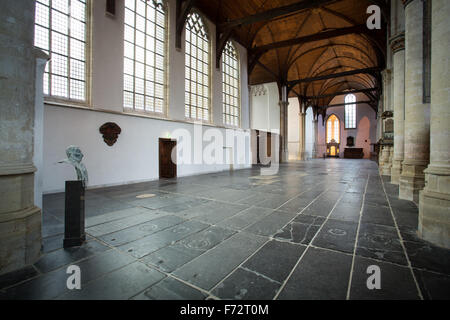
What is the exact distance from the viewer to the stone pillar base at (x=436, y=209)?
2463 mm

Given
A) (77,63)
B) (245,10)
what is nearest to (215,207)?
(77,63)

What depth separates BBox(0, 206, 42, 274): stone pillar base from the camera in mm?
1925

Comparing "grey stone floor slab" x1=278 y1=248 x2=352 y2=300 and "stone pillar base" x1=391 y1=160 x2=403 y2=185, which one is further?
"stone pillar base" x1=391 y1=160 x2=403 y2=185

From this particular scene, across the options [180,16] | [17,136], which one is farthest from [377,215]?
[180,16]

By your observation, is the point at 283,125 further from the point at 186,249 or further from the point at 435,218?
the point at 186,249

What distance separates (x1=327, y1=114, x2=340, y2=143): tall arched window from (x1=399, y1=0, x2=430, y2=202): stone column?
31.7 meters

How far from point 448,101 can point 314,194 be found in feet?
10.7

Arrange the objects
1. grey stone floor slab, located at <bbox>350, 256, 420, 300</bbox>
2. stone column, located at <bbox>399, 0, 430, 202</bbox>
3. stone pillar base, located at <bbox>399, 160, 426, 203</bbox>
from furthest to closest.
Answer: stone pillar base, located at <bbox>399, 160, 426, 203</bbox>
stone column, located at <bbox>399, 0, 430, 202</bbox>
grey stone floor slab, located at <bbox>350, 256, 420, 300</bbox>

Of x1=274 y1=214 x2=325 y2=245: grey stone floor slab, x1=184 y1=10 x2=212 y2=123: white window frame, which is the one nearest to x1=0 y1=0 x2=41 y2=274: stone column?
x1=274 y1=214 x2=325 y2=245: grey stone floor slab

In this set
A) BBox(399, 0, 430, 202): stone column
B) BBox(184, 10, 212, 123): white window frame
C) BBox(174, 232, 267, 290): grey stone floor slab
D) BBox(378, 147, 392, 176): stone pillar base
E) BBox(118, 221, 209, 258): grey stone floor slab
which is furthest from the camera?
BBox(184, 10, 212, 123): white window frame

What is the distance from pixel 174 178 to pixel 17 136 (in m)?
6.96

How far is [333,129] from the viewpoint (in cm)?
3400

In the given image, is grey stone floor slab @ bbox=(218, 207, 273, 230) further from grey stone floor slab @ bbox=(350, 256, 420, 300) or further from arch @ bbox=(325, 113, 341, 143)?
arch @ bbox=(325, 113, 341, 143)

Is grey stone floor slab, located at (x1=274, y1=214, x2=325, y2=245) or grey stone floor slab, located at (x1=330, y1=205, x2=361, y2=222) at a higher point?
grey stone floor slab, located at (x1=330, y1=205, x2=361, y2=222)
